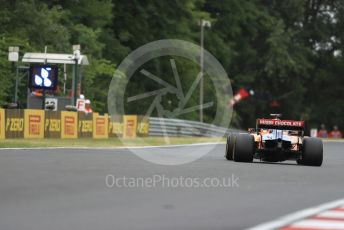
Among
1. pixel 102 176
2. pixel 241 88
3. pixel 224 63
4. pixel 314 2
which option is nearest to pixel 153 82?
pixel 224 63

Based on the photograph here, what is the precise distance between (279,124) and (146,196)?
29.4ft

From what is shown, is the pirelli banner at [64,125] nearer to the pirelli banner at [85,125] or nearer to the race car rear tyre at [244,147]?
the pirelli banner at [85,125]

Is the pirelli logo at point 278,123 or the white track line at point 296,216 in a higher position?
the pirelli logo at point 278,123

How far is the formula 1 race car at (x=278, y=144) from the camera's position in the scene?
19.4 m

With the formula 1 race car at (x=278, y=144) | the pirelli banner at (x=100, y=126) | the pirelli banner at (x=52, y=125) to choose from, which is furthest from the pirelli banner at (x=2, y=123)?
the formula 1 race car at (x=278, y=144)

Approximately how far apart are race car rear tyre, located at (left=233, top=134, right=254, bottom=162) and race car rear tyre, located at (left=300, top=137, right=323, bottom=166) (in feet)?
3.77

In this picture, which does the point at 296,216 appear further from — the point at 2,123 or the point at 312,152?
the point at 2,123

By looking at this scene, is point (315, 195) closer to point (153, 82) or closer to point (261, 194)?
point (261, 194)

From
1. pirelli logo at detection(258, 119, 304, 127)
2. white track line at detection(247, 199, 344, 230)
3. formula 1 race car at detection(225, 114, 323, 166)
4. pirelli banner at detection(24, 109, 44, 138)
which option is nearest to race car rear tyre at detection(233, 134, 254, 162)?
formula 1 race car at detection(225, 114, 323, 166)

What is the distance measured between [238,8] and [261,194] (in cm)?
5984

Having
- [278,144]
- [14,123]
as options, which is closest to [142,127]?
[14,123]

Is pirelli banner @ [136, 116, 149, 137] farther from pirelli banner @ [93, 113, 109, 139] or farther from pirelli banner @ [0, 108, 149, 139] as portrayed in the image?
pirelli banner @ [93, 113, 109, 139]

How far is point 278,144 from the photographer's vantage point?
19.7 m

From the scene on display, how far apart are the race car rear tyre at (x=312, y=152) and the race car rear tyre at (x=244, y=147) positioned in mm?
1149
